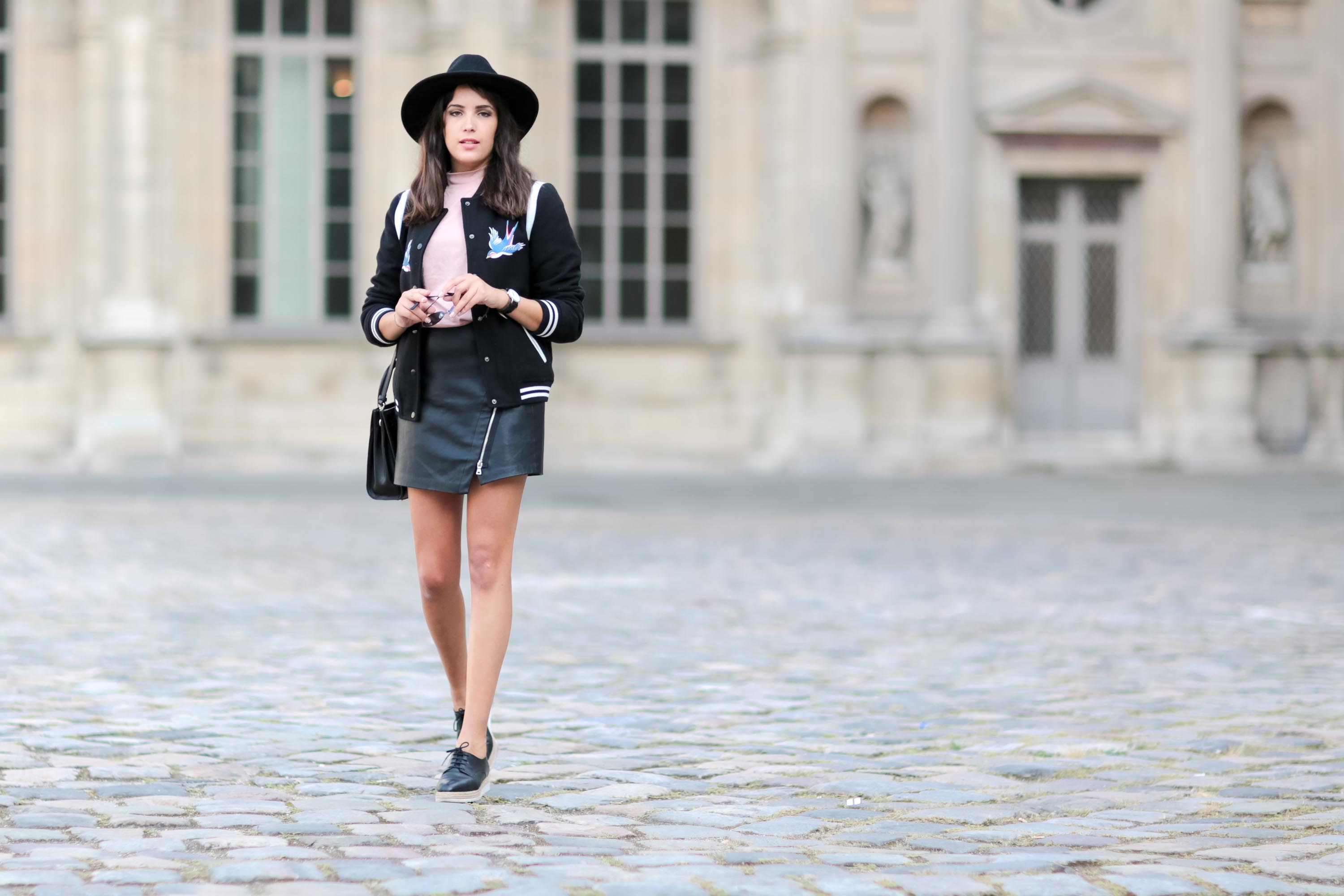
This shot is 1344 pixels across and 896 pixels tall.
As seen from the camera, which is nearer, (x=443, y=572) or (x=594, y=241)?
(x=443, y=572)

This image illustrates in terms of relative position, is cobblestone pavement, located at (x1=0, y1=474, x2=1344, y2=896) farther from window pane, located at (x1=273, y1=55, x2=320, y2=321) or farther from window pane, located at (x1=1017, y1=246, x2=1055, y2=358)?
window pane, located at (x1=1017, y1=246, x2=1055, y2=358)

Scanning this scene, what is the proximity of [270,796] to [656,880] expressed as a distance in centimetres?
126

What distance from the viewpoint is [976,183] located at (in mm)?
20938

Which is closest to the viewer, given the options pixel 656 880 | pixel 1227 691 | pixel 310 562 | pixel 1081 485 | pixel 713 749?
pixel 656 880

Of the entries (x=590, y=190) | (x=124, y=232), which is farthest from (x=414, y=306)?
(x=590, y=190)

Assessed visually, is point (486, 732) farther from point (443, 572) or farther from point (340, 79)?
point (340, 79)

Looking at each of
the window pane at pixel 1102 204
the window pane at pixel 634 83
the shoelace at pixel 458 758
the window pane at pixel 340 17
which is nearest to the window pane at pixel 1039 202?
the window pane at pixel 1102 204

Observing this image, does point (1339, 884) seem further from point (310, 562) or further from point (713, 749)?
point (310, 562)

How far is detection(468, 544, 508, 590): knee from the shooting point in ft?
16.5

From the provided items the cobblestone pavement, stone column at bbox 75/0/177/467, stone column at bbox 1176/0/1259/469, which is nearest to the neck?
the cobblestone pavement

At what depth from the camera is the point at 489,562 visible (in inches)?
198

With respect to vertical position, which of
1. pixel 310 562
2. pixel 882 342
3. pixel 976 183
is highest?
pixel 976 183

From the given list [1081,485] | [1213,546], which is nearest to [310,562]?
[1213,546]

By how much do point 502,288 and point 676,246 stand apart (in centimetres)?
1636
